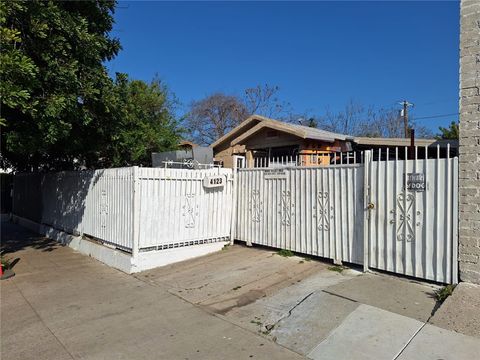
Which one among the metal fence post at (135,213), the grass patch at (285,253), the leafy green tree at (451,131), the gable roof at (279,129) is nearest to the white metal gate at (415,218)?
the grass patch at (285,253)

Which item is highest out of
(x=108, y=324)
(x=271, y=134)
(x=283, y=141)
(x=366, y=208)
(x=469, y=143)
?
(x=271, y=134)

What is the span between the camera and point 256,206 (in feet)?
29.7

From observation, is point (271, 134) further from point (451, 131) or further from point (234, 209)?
point (451, 131)

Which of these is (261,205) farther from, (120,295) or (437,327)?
(437,327)

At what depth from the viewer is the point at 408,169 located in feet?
20.1

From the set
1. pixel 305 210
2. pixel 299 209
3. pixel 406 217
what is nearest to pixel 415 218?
pixel 406 217

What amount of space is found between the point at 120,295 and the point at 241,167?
4.28 meters

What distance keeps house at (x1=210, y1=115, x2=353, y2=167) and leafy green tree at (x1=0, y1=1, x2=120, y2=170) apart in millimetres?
5654

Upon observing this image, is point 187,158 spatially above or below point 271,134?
below

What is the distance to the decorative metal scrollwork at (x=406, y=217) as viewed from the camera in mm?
6055

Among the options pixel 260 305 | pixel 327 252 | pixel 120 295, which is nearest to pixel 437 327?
pixel 260 305

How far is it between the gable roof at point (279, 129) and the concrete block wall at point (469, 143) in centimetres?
683

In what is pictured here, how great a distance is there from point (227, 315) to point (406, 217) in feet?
10.0

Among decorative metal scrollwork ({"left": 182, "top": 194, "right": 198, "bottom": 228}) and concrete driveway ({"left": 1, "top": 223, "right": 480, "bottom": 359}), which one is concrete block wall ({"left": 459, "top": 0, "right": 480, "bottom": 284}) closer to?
concrete driveway ({"left": 1, "top": 223, "right": 480, "bottom": 359})
